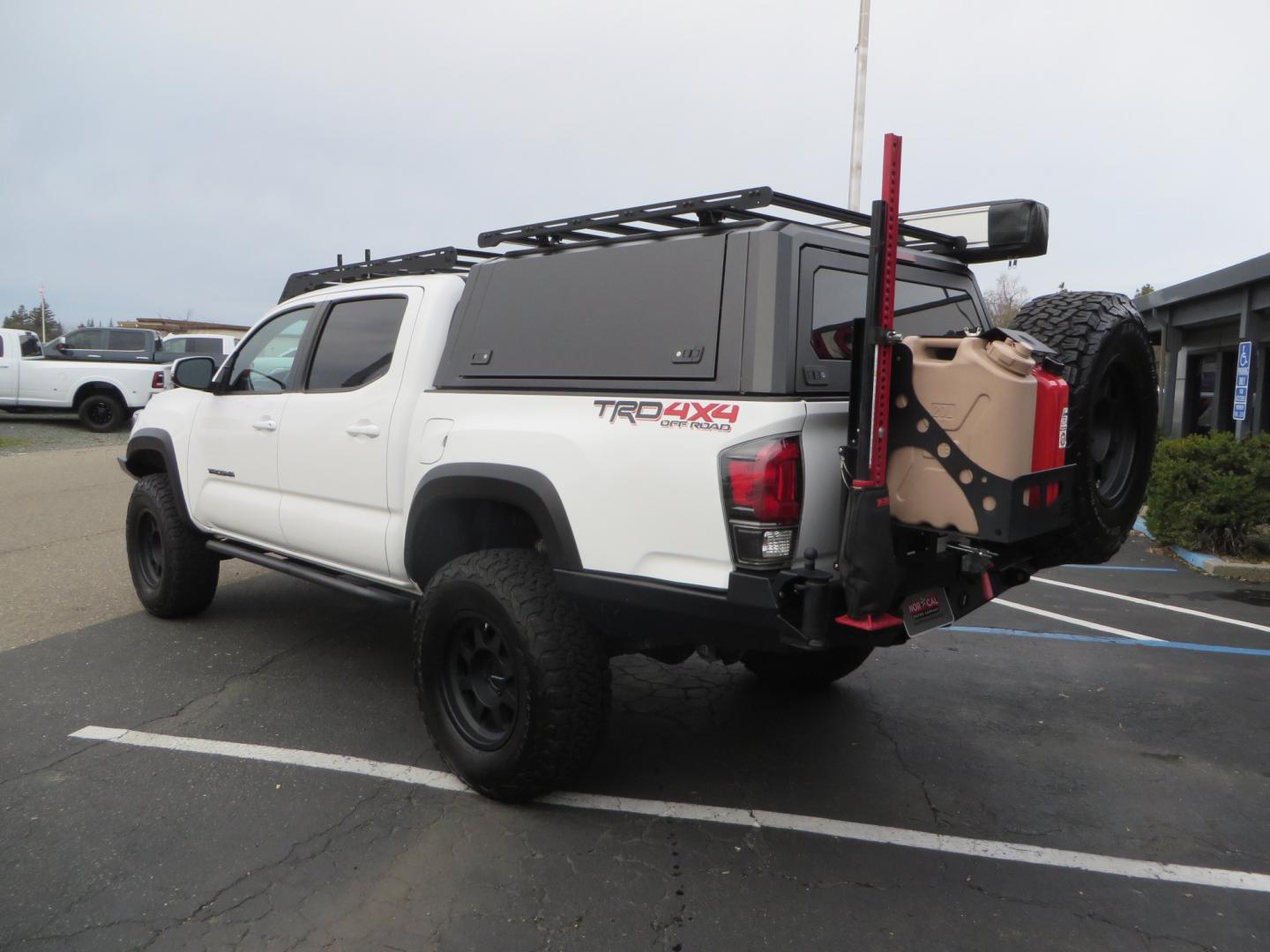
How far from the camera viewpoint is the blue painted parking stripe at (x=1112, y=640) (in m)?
5.84

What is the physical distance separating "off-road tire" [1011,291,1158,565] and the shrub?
218 inches

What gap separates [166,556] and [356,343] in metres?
2.22

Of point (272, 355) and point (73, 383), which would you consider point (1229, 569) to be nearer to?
point (272, 355)

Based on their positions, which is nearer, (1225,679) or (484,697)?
(484,697)

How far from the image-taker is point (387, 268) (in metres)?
4.82

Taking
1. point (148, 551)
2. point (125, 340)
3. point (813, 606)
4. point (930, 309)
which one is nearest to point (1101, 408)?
point (930, 309)

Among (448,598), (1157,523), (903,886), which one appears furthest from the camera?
(1157,523)

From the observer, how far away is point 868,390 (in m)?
2.91

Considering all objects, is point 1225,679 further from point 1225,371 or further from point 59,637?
point 1225,371

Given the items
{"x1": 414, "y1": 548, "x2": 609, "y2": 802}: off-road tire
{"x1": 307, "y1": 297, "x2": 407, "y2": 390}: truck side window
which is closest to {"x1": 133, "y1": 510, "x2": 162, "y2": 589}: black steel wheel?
{"x1": 307, "y1": 297, "x2": 407, "y2": 390}: truck side window

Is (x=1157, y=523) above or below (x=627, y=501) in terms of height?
below

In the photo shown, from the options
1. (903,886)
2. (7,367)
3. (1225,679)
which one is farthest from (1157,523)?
(7,367)

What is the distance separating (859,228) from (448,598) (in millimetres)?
2231

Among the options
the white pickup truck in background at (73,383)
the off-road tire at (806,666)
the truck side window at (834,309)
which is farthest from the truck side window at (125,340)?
the truck side window at (834,309)
